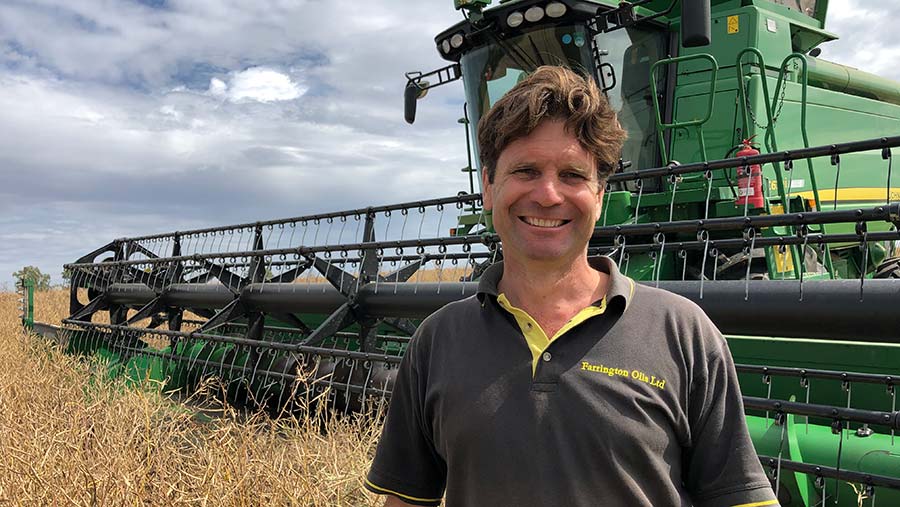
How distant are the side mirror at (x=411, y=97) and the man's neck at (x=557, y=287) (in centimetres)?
451

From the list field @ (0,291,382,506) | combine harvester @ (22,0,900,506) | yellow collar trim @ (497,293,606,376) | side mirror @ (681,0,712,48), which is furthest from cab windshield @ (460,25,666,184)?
yellow collar trim @ (497,293,606,376)

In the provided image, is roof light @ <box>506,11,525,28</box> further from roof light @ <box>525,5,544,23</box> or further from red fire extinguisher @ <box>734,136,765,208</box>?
red fire extinguisher @ <box>734,136,765,208</box>

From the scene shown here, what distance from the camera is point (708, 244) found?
3783 mm

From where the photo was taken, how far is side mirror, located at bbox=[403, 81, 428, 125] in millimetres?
5777

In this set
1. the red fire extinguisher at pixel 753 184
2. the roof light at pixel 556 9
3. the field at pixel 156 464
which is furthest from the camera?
the roof light at pixel 556 9

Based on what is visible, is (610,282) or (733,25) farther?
(733,25)

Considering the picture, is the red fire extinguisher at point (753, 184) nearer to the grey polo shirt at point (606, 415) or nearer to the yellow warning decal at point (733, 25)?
the yellow warning decal at point (733, 25)

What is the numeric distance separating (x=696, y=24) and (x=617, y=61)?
1.46m

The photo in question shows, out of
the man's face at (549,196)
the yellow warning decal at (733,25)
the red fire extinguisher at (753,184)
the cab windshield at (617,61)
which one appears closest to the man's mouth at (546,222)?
the man's face at (549,196)

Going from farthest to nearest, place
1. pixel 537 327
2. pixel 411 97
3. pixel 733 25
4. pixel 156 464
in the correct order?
pixel 411 97 → pixel 733 25 → pixel 156 464 → pixel 537 327

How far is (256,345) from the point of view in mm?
5258

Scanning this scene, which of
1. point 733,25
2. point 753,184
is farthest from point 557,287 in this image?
point 733,25

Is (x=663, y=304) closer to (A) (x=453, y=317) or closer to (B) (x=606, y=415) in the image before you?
(B) (x=606, y=415)

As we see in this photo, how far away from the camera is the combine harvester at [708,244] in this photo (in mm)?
3025
